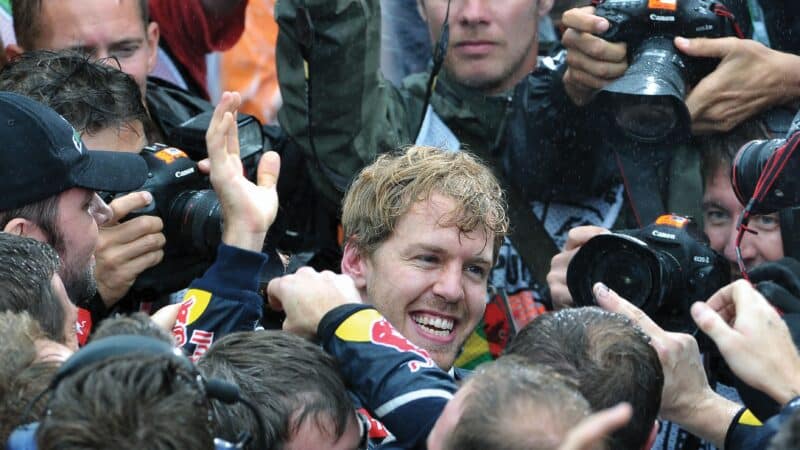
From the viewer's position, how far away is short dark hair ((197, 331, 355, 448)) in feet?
7.51

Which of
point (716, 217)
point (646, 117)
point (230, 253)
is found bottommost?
point (716, 217)

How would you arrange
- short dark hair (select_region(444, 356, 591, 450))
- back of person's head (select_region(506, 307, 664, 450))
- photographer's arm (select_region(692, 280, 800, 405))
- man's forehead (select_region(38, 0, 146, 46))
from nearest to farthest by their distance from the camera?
short dark hair (select_region(444, 356, 591, 450)) < back of person's head (select_region(506, 307, 664, 450)) < photographer's arm (select_region(692, 280, 800, 405)) < man's forehead (select_region(38, 0, 146, 46))

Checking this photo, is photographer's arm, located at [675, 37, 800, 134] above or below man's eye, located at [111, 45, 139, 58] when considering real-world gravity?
above

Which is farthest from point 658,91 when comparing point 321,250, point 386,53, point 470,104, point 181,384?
point 181,384

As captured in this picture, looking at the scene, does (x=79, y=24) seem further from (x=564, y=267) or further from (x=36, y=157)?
(x=564, y=267)

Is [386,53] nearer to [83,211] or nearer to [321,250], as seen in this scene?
[321,250]

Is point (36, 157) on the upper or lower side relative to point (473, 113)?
upper

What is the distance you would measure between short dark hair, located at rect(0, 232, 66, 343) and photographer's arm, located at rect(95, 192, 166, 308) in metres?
0.76

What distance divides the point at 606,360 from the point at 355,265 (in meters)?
0.96

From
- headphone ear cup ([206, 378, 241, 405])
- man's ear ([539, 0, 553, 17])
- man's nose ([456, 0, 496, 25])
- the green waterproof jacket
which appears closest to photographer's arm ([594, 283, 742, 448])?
headphone ear cup ([206, 378, 241, 405])

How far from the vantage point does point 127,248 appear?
3.20 m

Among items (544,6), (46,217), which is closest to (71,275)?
(46,217)

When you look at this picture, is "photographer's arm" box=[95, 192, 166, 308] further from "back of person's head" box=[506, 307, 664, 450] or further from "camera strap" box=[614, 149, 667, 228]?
"camera strap" box=[614, 149, 667, 228]

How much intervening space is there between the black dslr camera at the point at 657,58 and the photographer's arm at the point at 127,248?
1235 mm
